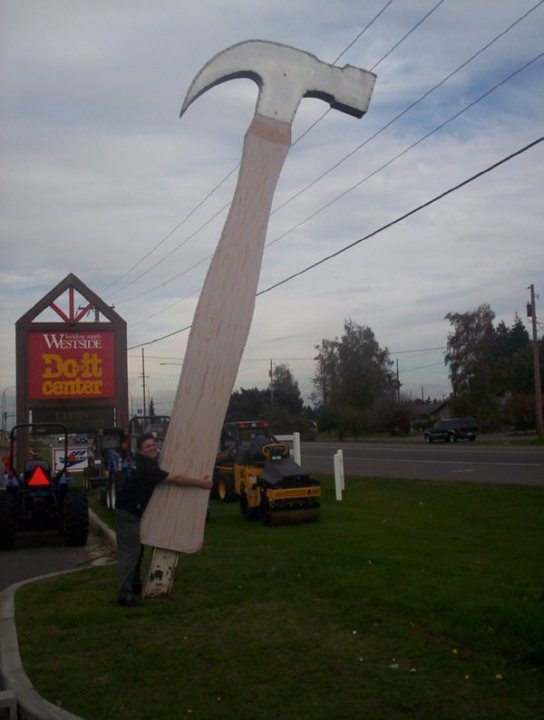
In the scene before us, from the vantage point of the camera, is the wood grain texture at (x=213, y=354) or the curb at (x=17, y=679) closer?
the curb at (x=17, y=679)

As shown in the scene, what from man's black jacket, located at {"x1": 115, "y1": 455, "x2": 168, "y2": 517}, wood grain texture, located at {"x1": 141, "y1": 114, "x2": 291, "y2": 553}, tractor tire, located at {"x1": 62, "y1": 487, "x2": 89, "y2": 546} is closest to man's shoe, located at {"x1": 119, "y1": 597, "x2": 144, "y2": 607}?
wood grain texture, located at {"x1": 141, "y1": 114, "x2": 291, "y2": 553}

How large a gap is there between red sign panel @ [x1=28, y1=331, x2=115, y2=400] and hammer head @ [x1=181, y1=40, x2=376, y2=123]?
1519 centimetres

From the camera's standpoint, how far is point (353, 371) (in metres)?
87.6

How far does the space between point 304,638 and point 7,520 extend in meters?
8.06

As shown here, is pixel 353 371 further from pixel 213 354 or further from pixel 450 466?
pixel 213 354

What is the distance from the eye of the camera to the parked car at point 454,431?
5300 centimetres

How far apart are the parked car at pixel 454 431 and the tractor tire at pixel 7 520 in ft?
140

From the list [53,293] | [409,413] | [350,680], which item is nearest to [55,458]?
[53,293]

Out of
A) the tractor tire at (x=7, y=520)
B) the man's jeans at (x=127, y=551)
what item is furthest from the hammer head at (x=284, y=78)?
the tractor tire at (x=7, y=520)

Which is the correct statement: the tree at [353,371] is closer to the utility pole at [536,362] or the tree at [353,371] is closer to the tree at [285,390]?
the tree at [285,390]

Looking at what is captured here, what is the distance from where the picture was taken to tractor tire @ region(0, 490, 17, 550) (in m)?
13.4

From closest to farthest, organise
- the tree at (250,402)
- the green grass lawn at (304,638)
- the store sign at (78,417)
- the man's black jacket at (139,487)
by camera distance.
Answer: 1. the green grass lawn at (304,638)
2. the man's black jacket at (139,487)
3. the store sign at (78,417)
4. the tree at (250,402)

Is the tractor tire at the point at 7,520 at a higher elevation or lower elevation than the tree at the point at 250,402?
lower

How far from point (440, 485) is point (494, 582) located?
13.0 m
